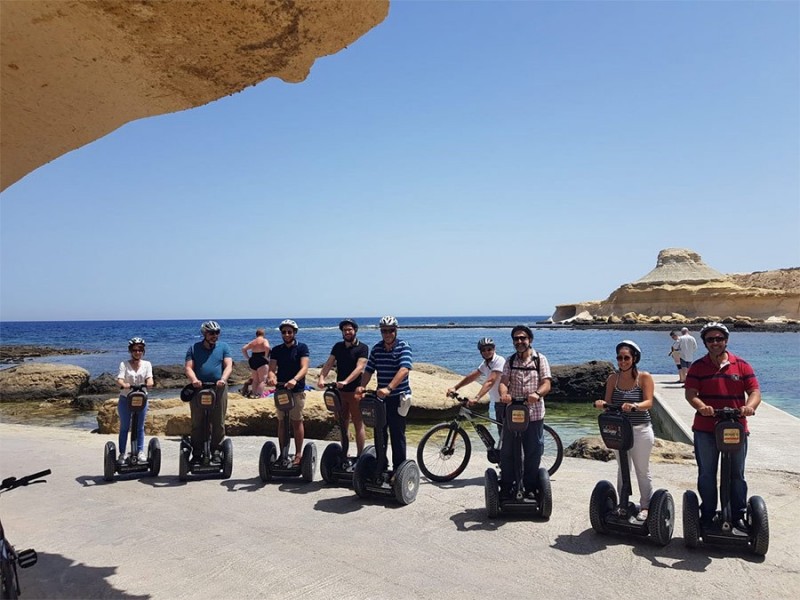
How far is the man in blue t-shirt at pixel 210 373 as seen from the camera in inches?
295

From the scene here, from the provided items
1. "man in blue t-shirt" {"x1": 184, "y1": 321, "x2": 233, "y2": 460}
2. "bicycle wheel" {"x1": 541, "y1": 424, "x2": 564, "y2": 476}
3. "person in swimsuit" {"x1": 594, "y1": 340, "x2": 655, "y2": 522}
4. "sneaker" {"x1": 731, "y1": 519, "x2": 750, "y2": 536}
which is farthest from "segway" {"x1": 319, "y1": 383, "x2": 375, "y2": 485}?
"sneaker" {"x1": 731, "y1": 519, "x2": 750, "y2": 536}

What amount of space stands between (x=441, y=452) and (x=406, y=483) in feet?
5.06

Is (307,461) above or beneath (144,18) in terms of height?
beneath

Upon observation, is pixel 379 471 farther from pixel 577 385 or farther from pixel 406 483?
pixel 577 385

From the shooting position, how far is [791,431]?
10688mm

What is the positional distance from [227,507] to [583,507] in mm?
3661

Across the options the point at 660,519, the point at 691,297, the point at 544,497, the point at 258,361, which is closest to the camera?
the point at 660,519

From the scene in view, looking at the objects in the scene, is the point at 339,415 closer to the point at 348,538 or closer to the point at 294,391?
the point at 294,391

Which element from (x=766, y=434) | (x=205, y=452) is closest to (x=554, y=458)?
(x=766, y=434)

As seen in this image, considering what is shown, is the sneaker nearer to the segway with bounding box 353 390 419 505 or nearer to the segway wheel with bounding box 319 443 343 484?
the segway with bounding box 353 390 419 505

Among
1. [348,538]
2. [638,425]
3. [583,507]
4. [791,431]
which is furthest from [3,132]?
[791,431]

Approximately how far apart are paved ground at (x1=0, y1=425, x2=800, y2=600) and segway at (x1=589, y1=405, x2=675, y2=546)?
0.12m

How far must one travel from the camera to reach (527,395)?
5973 mm

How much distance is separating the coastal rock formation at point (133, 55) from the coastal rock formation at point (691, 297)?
81.7 meters
